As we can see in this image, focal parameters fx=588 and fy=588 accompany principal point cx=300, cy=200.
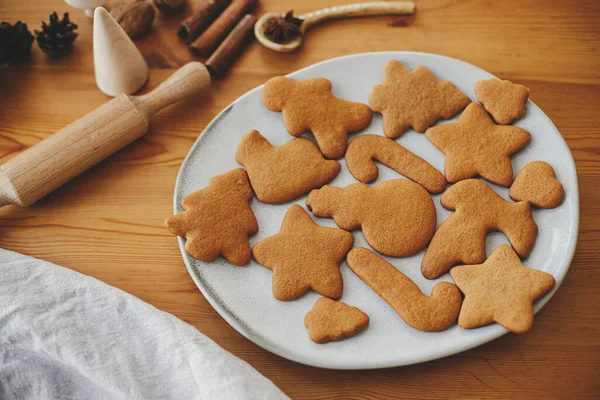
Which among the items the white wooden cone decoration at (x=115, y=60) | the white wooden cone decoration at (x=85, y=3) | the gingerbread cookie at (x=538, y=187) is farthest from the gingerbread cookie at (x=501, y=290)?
the white wooden cone decoration at (x=85, y=3)

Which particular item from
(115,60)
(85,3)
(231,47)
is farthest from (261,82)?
(85,3)

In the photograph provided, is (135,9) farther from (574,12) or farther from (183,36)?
(574,12)

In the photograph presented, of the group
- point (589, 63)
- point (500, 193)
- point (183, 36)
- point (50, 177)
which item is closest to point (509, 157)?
point (500, 193)

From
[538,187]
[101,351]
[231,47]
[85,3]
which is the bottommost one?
[101,351]

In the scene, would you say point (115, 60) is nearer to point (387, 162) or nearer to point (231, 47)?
point (231, 47)

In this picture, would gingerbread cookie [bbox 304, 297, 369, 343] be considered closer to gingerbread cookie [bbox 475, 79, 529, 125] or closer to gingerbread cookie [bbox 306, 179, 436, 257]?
gingerbread cookie [bbox 306, 179, 436, 257]
